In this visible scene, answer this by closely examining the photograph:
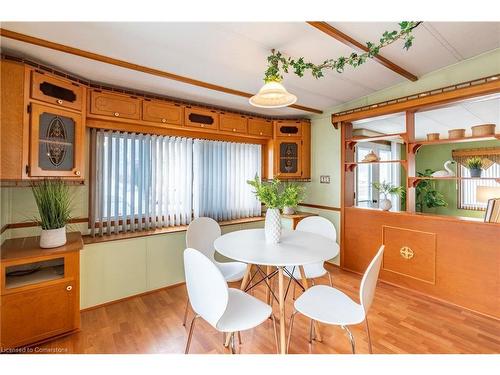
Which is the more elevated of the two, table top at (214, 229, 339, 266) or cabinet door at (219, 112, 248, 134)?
cabinet door at (219, 112, 248, 134)

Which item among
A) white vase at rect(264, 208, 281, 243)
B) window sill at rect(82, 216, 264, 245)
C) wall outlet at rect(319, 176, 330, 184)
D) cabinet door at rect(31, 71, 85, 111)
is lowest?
window sill at rect(82, 216, 264, 245)

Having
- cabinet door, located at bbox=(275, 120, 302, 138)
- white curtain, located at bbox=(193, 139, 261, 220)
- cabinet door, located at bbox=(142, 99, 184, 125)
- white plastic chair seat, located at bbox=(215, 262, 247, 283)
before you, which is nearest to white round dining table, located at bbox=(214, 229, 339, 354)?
white plastic chair seat, located at bbox=(215, 262, 247, 283)

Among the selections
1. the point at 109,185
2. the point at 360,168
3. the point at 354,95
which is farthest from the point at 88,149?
the point at 360,168

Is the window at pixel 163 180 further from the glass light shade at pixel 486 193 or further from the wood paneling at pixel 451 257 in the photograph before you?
the glass light shade at pixel 486 193

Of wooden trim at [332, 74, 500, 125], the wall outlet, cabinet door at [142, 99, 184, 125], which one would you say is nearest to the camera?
wooden trim at [332, 74, 500, 125]

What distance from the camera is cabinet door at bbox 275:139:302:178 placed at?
369cm

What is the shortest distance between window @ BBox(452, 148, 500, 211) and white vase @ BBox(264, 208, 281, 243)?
4591 millimetres

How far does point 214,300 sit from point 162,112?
7.43 feet

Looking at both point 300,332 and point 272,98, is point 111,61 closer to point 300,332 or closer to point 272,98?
point 272,98

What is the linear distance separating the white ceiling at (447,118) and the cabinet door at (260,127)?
1.26 meters

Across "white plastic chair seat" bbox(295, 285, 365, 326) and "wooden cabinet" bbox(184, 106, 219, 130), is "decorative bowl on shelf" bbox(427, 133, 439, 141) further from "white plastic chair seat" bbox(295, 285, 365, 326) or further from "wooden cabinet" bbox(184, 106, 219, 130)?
"wooden cabinet" bbox(184, 106, 219, 130)

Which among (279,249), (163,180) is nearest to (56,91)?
(163,180)

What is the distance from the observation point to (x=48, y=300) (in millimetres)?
1798

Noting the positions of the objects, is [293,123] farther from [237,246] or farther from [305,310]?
[305,310]
